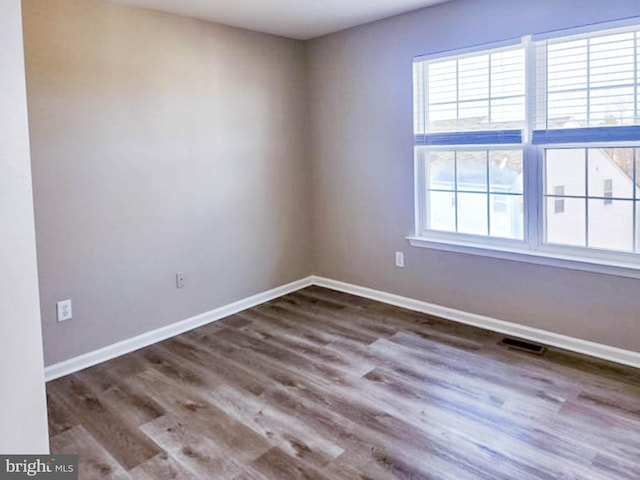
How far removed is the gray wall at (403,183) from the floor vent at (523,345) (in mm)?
151

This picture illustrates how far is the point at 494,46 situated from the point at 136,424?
3.16 metres

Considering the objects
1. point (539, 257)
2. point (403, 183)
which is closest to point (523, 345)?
point (539, 257)

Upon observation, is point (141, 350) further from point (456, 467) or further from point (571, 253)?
point (571, 253)

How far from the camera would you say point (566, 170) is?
3.17 metres

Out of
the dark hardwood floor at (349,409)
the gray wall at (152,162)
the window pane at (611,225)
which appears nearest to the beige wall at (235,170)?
the gray wall at (152,162)

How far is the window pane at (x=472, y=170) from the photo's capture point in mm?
3578

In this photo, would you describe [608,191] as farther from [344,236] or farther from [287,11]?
[287,11]

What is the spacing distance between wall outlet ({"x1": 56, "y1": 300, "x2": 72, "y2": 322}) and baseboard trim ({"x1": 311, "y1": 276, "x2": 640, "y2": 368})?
227 centimetres

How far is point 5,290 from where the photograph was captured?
48.1 inches

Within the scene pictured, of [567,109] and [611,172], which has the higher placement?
[567,109]

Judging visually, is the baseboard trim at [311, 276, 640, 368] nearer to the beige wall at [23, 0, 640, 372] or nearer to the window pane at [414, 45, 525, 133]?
the beige wall at [23, 0, 640, 372]

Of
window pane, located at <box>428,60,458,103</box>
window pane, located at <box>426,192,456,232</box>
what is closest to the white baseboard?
window pane, located at <box>426,192,456,232</box>

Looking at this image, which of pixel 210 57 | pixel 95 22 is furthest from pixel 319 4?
pixel 95 22

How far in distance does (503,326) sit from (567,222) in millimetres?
854
